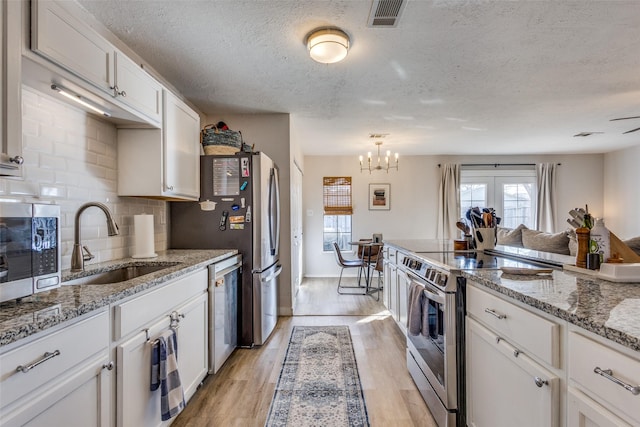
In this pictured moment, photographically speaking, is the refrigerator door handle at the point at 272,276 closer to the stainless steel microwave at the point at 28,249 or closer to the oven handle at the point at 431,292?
the oven handle at the point at 431,292

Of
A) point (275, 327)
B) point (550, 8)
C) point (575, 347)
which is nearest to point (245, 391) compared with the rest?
point (275, 327)

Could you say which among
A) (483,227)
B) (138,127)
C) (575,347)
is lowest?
(575,347)

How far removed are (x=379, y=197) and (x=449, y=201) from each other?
4.54 ft

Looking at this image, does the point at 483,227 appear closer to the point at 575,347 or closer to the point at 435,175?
the point at 575,347

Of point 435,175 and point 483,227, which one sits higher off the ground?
point 435,175

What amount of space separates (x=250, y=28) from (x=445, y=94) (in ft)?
6.78

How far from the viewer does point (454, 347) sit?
1.64 meters

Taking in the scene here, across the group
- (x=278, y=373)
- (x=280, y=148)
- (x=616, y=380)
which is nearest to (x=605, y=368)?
(x=616, y=380)

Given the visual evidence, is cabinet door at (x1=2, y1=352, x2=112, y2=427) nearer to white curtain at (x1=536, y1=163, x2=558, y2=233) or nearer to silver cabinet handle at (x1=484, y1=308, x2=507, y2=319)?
silver cabinet handle at (x1=484, y1=308, x2=507, y2=319)

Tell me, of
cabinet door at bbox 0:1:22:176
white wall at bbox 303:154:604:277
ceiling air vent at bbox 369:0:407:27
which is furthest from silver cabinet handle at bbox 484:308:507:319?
white wall at bbox 303:154:604:277

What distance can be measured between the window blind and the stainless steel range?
414 cm

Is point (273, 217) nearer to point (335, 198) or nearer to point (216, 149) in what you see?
point (216, 149)

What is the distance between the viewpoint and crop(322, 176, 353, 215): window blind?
6.34 m

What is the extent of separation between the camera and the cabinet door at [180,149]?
2234 mm
